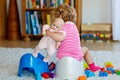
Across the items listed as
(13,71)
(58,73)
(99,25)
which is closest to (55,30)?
(58,73)

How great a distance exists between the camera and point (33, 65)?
5.51 ft

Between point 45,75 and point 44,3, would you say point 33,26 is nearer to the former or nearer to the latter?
point 44,3

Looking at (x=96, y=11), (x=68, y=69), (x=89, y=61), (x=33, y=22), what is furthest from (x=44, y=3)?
(x=68, y=69)

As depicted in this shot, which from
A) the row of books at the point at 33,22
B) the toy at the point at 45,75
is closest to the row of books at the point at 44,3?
the row of books at the point at 33,22

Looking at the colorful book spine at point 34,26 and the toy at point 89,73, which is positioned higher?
the colorful book spine at point 34,26

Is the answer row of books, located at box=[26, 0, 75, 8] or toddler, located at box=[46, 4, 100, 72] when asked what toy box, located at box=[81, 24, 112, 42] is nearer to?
row of books, located at box=[26, 0, 75, 8]

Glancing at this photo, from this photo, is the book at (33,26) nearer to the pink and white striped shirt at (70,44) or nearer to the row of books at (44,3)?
the row of books at (44,3)

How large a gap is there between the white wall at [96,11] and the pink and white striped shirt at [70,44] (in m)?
1.68

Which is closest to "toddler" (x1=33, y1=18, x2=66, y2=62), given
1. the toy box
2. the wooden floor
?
the wooden floor

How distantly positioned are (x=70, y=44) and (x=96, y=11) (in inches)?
68.4

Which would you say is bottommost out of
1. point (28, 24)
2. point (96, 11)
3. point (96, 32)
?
point (96, 32)

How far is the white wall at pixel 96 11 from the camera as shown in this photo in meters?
3.36

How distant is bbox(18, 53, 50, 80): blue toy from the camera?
167cm

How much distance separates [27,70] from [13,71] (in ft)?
0.38
